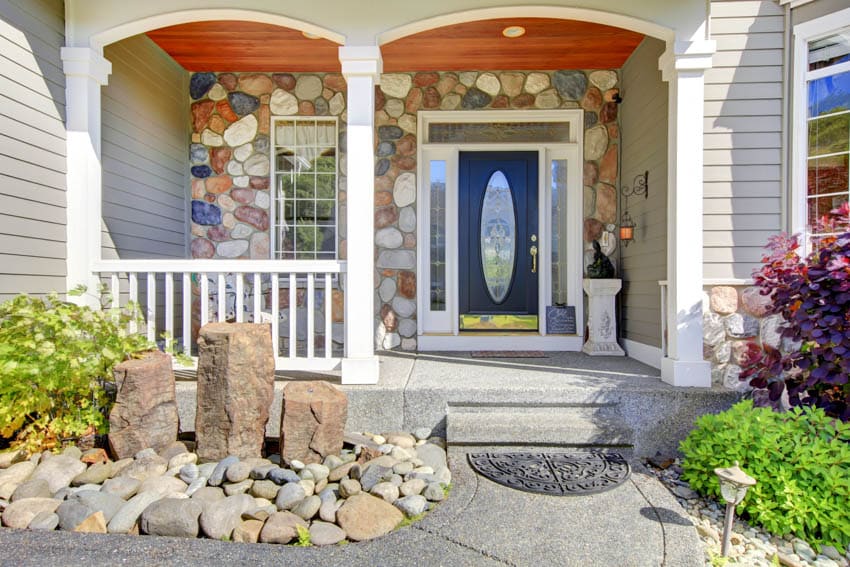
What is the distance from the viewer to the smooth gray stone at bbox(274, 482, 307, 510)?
7.28ft

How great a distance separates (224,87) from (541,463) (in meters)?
4.28

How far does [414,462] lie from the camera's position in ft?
8.50

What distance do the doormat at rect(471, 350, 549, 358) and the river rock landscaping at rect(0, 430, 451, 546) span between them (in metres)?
1.55

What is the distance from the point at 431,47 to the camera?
4.04 meters

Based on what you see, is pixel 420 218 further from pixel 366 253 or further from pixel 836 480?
pixel 836 480

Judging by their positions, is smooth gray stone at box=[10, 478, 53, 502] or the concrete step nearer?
smooth gray stone at box=[10, 478, 53, 502]

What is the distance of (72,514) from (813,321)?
3603 mm

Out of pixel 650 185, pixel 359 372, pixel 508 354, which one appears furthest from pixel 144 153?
pixel 650 185

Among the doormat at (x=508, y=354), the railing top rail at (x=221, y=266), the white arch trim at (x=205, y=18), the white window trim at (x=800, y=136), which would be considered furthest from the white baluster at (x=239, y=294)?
the white window trim at (x=800, y=136)

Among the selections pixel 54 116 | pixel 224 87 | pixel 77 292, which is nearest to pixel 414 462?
pixel 77 292

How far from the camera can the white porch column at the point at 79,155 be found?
3289 mm

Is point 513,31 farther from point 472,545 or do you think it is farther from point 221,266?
point 472,545

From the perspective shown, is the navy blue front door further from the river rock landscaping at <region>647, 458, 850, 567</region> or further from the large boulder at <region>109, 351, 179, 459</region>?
the large boulder at <region>109, 351, 179, 459</region>

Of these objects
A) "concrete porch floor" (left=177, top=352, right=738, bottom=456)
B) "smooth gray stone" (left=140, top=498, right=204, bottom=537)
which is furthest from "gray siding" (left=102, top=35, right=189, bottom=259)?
"smooth gray stone" (left=140, top=498, right=204, bottom=537)
